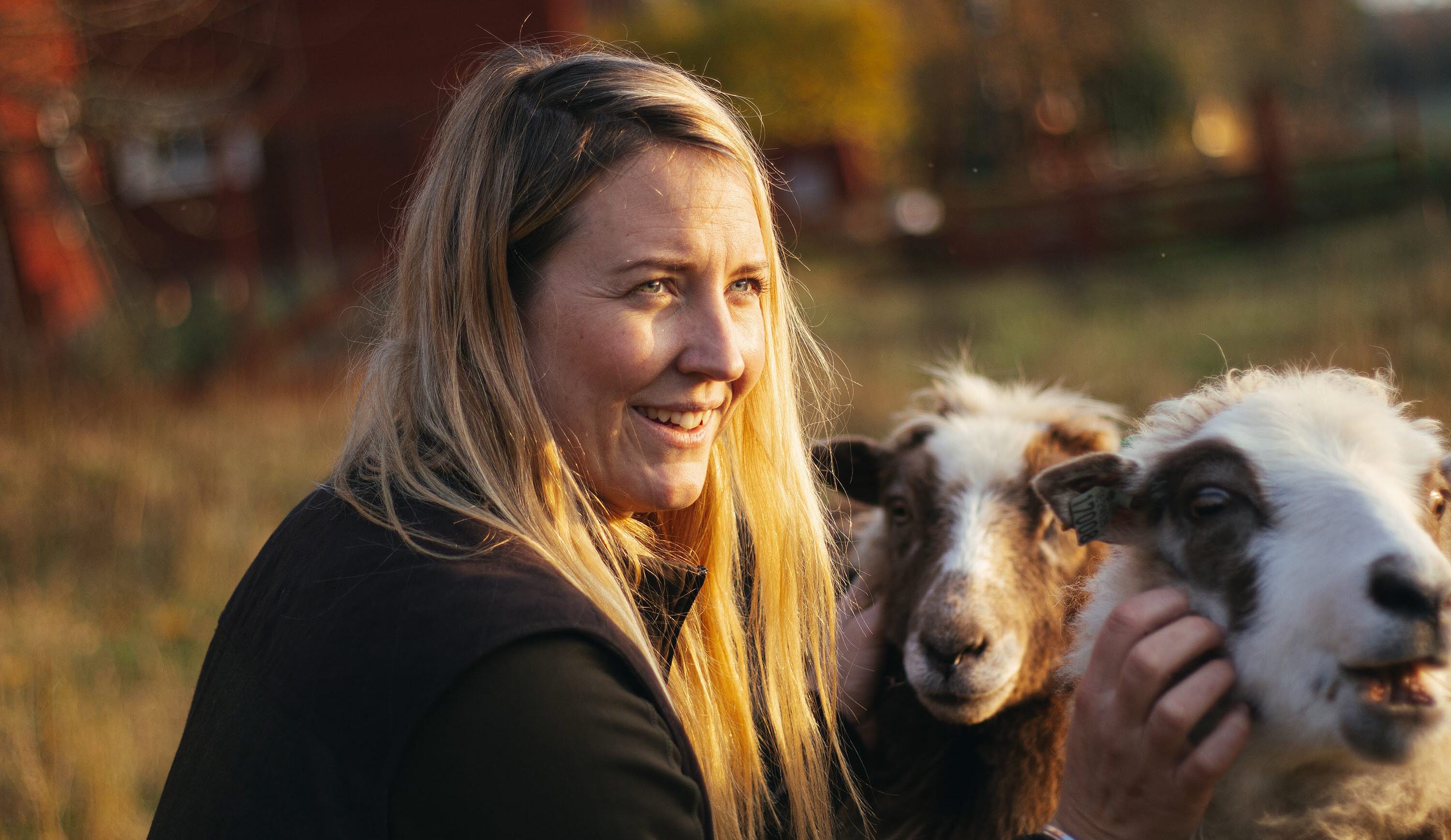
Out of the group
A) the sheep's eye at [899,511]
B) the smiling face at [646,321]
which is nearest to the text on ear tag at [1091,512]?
the smiling face at [646,321]

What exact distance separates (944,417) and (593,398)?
1666mm

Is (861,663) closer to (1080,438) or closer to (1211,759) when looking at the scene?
(1080,438)

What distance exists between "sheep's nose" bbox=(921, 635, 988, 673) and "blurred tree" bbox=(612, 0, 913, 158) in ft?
73.4

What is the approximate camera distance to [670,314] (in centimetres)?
216

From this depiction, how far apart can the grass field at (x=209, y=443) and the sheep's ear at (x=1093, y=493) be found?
932mm

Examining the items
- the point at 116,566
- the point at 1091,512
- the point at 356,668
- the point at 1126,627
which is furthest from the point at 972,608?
the point at 116,566

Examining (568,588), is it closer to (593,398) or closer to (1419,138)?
(593,398)

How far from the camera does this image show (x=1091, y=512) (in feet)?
7.55

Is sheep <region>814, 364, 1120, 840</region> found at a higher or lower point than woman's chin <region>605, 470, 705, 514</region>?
lower

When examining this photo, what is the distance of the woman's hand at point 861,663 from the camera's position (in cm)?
316

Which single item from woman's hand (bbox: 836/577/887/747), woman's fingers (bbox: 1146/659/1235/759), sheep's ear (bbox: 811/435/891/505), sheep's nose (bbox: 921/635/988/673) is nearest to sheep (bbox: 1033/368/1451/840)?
woman's fingers (bbox: 1146/659/1235/759)

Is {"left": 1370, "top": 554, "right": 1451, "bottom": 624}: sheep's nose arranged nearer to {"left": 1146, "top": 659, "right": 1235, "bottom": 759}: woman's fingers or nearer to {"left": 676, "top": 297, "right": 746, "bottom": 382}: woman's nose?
{"left": 1146, "top": 659, "right": 1235, "bottom": 759}: woman's fingers

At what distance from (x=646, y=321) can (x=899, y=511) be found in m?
1.52

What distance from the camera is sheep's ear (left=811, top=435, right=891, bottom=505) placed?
3.41 m
